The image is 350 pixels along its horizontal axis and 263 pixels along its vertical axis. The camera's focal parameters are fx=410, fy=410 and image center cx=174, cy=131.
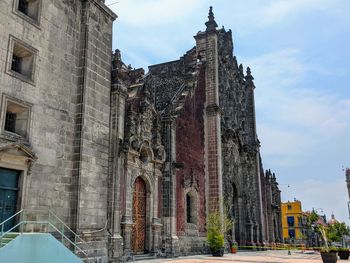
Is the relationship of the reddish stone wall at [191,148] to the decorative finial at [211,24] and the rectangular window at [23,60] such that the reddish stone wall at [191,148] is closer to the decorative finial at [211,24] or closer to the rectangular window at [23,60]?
the decorative finial at [211,24]

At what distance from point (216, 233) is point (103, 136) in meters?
12.0

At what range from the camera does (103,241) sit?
51.6 feet

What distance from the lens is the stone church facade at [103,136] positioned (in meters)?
13.5

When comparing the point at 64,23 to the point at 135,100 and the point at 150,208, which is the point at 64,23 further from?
the point at 150,208

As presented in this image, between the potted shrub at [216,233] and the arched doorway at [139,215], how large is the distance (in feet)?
18.0

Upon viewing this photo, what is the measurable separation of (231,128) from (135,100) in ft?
46.3

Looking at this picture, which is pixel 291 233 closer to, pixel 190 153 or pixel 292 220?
pixel 292 220

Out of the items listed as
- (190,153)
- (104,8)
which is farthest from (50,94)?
(190,153)

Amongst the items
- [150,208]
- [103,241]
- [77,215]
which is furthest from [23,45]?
[150,208]

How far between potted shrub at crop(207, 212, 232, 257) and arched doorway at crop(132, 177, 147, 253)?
5479 millimetres

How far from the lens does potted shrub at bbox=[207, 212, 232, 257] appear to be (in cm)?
2470

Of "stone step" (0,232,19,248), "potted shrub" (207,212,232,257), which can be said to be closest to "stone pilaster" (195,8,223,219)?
"potted shrub" (207,212,232,257)

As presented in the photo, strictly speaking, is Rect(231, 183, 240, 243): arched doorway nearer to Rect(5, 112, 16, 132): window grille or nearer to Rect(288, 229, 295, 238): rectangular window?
Rect(5, 112, 16, 132): window grille

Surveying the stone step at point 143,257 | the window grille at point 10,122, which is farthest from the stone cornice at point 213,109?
the window grille at point 10,122
